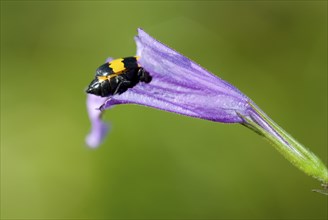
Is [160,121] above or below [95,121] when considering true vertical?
above

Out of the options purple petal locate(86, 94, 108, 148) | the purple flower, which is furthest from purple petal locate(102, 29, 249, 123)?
purple petal locate(86, 94, 108, 148)

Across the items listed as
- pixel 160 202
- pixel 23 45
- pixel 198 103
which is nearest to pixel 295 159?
pixel 198 103

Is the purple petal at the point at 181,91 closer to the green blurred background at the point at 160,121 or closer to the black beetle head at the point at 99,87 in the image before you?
the black beetle head at the point at 99,87

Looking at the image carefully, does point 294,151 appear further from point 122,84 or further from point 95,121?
point 95,121

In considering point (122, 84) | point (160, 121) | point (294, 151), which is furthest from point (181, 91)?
point (160, 121)

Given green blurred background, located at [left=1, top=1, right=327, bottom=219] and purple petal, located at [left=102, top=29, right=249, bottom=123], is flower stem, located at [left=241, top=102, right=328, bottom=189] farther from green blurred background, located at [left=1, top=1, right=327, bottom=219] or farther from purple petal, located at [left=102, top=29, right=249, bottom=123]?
green blurred background, located at [left=1, top=1, right=327, bottom=219]

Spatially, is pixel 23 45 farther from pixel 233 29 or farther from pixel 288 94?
pixel 288 94
